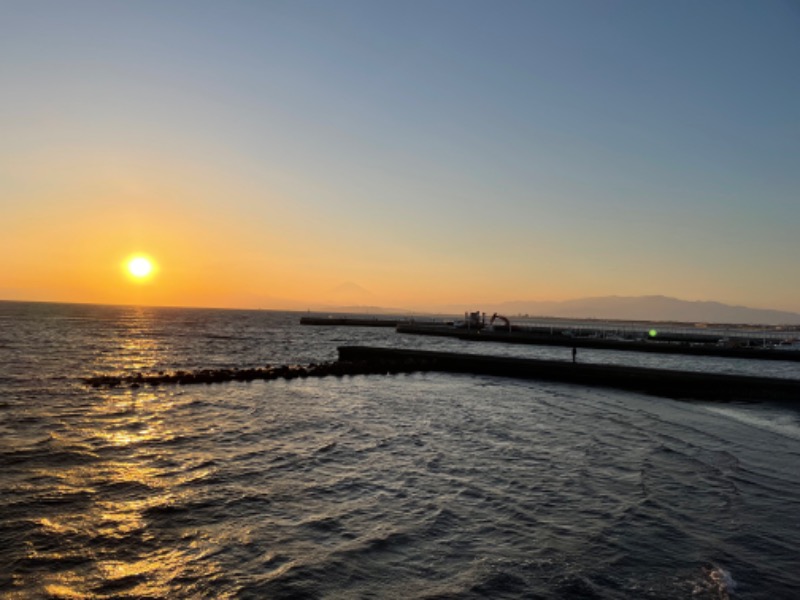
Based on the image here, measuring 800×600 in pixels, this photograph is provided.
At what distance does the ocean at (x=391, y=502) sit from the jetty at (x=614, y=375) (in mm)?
9136

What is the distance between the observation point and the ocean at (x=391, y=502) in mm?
9508

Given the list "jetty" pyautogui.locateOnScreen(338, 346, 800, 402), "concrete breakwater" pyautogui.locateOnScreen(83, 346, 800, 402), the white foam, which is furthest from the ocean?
"jetty" pyautogui.locateOnScreen(338, 346, 800, 402)

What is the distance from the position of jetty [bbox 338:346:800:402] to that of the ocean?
9.14 meters

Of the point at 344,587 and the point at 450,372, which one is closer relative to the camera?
the point at 344,587

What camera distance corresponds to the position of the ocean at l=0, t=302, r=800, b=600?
374 inches

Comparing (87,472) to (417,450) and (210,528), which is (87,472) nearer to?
Answer: (210,528)

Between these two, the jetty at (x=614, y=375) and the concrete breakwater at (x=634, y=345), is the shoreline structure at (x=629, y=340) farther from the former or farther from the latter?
the jetty at (x=614, y=375)

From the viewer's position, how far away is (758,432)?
2381 centimetres

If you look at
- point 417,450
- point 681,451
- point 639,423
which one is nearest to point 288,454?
point 417,450

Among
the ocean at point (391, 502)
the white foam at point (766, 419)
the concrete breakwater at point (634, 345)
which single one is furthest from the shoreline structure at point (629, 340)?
the ocean at point (391, 502)

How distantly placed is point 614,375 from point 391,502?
102 feet

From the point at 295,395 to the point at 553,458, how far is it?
17.7 m

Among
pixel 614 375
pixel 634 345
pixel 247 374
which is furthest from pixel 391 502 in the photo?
pixel 634 345

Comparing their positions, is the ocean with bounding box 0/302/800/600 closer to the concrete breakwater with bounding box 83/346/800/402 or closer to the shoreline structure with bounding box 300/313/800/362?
the concrete breakwater with bounding box 83/346/800/402
